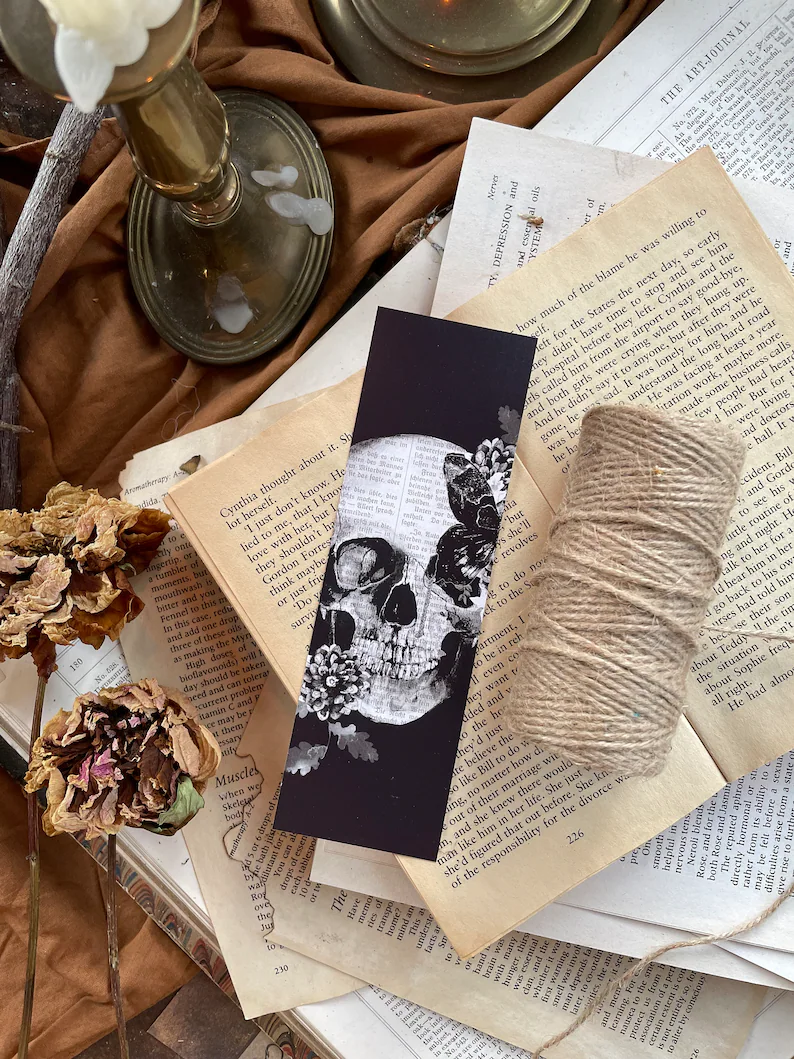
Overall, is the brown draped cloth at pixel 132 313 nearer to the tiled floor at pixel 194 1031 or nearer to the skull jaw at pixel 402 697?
the tiled floor at pixel 194 1031

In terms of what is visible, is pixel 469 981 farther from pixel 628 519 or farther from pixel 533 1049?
pixel 628 519

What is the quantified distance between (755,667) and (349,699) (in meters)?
0.27

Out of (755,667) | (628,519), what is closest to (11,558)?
(628,519)

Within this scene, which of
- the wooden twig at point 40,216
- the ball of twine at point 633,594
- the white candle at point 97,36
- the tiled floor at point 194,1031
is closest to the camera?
the white candle at point 97,36

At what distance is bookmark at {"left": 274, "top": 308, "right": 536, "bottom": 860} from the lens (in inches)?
21.0

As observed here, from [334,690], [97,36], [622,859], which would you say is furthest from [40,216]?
[622,859]

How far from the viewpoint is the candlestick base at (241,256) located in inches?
23.5

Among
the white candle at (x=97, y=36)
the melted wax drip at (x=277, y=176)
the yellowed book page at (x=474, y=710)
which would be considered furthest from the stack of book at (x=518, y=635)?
the white candle at (x=97, y=36)

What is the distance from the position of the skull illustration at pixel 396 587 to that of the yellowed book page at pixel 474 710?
13 millimetres

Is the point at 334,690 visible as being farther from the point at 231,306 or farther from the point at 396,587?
the point at 231,306

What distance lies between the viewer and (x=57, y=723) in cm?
51

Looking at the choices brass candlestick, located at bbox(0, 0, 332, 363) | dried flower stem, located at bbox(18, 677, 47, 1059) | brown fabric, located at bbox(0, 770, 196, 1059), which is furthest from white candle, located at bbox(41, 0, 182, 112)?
brown fabric, located at bbox(0, 770, 196, 1059)

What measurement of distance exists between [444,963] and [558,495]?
0.37 meters

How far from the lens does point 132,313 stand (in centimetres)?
66
